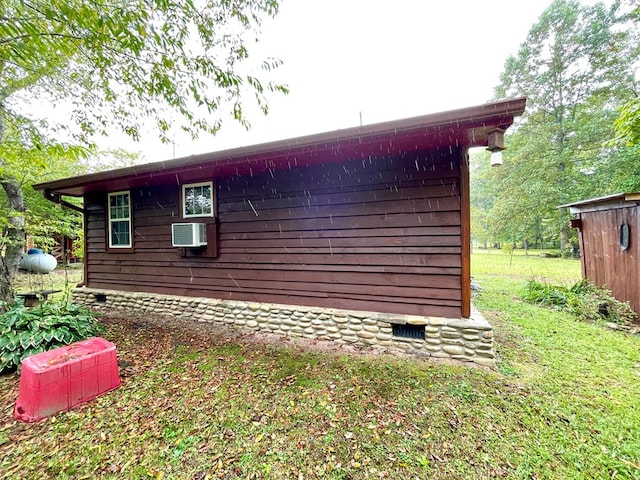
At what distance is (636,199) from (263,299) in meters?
6.11

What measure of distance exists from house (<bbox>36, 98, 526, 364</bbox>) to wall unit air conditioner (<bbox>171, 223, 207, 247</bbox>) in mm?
24

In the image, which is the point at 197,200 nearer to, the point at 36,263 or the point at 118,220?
the point at 118,220

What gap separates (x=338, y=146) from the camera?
3199 mm

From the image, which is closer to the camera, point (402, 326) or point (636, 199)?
point (402, 326)

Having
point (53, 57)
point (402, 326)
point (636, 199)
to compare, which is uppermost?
point (53, 57)

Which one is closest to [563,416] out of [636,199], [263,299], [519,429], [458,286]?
[519,429]

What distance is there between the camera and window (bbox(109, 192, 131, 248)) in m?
5.62

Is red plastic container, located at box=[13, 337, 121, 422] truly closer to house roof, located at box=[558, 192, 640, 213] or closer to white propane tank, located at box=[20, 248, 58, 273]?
house roof, located at box=[558, 192, 640, 213]

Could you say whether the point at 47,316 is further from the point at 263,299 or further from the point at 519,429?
the point at 519,429

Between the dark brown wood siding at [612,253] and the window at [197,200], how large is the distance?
7117mm

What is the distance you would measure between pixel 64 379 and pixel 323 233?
316 cm

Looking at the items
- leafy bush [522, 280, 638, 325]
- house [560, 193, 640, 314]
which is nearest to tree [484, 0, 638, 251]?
house [560, 193, 640, 314]

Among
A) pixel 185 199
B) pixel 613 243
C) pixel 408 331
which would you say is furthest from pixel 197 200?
pixel 613 243

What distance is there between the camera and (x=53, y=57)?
330cm
